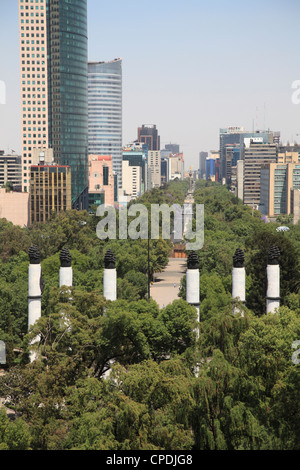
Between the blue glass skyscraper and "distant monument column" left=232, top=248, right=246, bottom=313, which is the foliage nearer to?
"distant monument column" left=232, top=248, right=246, bottom=313

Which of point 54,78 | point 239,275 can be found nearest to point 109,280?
point 239,275

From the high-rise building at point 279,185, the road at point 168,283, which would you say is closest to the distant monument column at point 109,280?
the road at point 168,283

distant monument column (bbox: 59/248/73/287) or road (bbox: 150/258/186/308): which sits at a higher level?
distant monument column (bbox: 59/248/73/287)

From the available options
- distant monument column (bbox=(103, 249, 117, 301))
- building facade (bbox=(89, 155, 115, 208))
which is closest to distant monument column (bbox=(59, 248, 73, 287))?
distant monument column (bbox=(103, 249, 117, 301))

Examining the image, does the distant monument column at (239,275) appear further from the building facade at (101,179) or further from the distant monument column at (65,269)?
the building facade at (101,179)

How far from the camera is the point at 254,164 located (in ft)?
610

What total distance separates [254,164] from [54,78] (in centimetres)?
7303

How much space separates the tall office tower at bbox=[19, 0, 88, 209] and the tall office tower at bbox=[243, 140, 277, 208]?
62.6 meters

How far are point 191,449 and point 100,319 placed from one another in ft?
30.9

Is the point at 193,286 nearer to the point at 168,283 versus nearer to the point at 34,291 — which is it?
the point at 34,291

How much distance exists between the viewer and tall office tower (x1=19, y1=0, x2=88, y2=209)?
128375 mm

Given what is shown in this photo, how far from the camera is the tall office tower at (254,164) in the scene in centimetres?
18362

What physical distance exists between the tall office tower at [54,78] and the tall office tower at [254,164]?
6259cm
